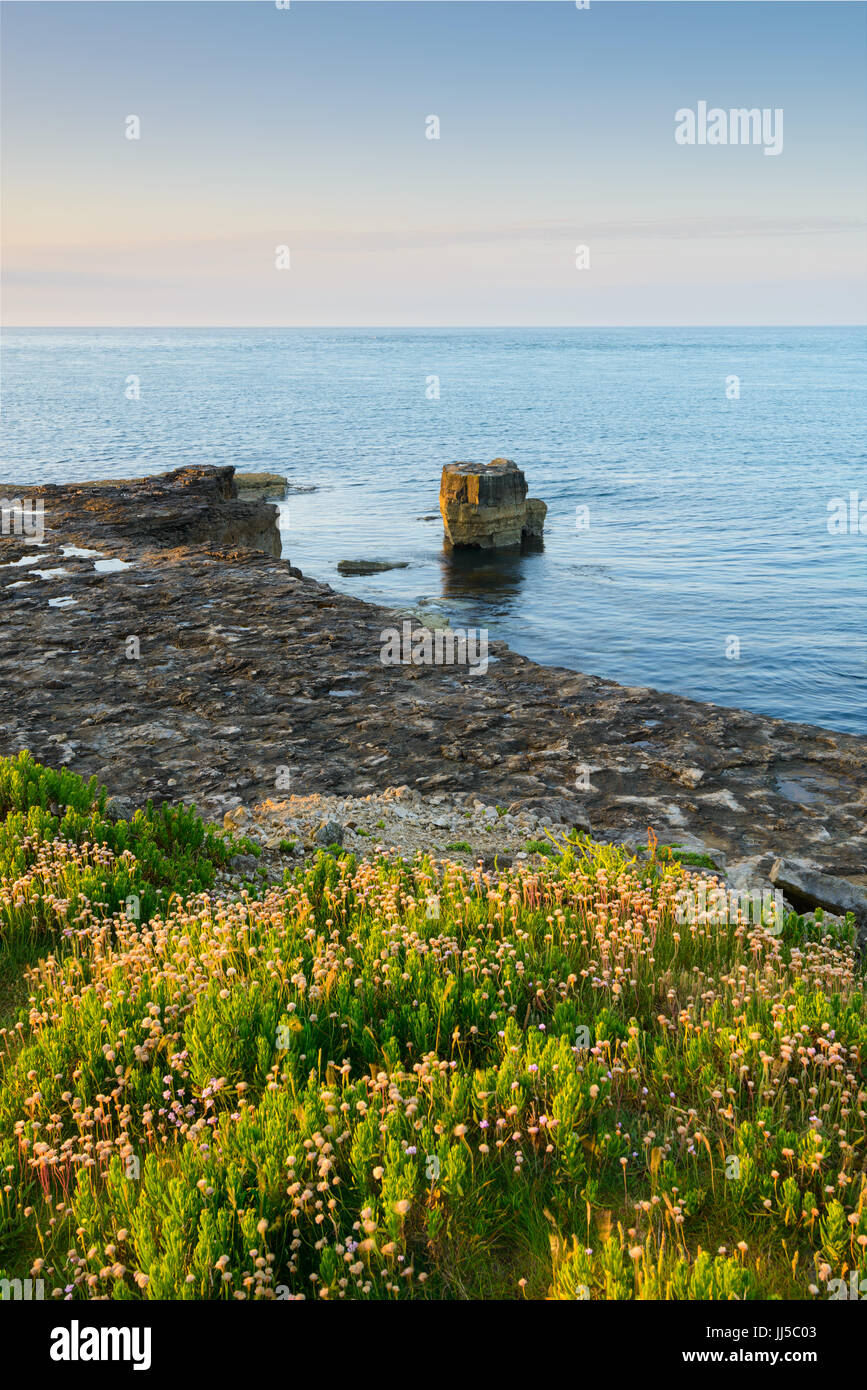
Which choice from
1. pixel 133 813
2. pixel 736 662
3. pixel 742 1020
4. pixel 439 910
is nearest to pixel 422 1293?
pixel 742 1020

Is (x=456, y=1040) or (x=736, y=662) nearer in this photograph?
(x=456, y=1040)

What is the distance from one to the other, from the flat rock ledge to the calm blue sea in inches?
588

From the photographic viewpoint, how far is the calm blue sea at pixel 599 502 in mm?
30078

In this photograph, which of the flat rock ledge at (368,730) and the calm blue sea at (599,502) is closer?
the flat rock ledge at (368,730)

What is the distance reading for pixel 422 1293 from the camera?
3420 mm

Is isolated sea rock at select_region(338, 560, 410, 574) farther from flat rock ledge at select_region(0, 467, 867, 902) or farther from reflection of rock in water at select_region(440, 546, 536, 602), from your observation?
flat rock ledge at select_region(0, 467, 867, 902)

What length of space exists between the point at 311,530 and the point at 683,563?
18.8m

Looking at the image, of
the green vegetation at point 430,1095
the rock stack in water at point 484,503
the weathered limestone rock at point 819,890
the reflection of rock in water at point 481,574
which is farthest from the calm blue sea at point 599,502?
the green vegetation at point 430,1095

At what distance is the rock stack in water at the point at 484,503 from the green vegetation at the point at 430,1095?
34818 mm

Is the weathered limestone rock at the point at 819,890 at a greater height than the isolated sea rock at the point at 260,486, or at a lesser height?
lesser

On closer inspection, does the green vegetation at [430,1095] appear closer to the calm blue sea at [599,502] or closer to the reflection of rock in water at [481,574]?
the calm blue sea at [599,502]

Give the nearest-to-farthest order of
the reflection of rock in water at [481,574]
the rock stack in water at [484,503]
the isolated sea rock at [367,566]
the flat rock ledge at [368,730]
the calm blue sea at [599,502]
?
1. the flat rock ledge at [368,730]
2. the calm blue sea at [599,502]
3. the reflection of rock in water at [481,574]
4. the isolated sea rock at [367,566]
5. the rock stack in water at [484,503]

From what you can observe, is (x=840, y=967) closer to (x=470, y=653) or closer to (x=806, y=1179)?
(x=806, y=1179)

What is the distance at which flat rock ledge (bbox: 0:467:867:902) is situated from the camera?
900cm
